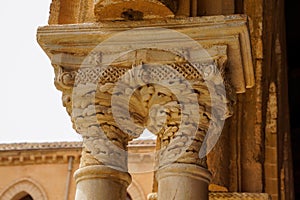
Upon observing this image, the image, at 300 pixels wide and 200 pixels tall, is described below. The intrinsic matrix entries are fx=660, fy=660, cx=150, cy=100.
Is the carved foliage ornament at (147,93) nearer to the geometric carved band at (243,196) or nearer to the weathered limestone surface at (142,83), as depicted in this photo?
the weathered limestone surface at (142,83)

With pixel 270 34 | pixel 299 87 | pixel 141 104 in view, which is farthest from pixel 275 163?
pixel 299 87

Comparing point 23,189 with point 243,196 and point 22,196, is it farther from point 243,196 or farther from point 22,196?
point 243,196

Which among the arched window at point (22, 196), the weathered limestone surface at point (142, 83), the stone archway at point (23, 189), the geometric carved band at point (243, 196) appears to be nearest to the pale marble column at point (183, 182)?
the weathered limestone surface at point (142, 83)

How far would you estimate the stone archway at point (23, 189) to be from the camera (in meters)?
18.3

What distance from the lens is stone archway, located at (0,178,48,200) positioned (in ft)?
60.2

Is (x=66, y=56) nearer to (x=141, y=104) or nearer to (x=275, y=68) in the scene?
(x=141, y=104)

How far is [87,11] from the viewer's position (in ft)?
13.2

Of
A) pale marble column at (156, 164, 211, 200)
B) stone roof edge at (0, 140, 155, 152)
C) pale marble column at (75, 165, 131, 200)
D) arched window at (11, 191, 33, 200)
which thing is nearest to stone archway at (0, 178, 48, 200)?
arched window at (11, 191, 33, 200)

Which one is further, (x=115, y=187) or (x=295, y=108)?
(x=295, y=108)

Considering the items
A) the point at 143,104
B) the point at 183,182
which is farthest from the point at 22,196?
the point at 183,182

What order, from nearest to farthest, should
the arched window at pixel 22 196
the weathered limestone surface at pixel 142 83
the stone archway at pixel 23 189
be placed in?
the weathered limestone surface at pixel 142 83 → the stone archway at pixel 23 189 → the arched window at pixel 22 196

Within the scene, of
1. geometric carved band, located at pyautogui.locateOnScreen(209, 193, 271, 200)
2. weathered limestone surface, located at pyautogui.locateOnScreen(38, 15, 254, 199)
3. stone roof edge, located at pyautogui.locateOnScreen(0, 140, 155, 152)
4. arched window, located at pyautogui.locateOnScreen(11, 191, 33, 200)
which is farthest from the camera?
arched window, located at pyautogui.locateOnScreen(11, 191, 33, 200)

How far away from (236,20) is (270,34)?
10.1 ft

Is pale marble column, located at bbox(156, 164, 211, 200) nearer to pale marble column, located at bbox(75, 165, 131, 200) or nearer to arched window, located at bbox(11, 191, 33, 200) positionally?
pale marble column, located at bbox(75, 165, 131, 200)
